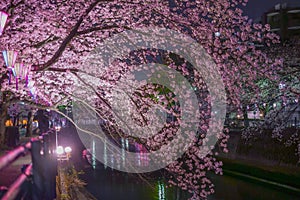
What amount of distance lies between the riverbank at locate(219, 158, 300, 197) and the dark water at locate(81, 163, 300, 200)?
34cm

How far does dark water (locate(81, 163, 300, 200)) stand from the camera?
1612 centimetres

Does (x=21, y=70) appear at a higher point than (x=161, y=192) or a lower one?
higher

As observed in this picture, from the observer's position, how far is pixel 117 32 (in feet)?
32.6

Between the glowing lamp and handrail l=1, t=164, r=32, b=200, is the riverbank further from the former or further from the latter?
handrail l=1, t=164, r=32, b=200

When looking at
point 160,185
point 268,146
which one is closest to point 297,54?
point 268,146

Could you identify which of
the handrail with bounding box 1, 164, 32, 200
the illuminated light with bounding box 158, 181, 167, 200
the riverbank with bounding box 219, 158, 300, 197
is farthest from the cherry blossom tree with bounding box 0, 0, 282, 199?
the riverbank with bounding box 219, 158, 300, 197

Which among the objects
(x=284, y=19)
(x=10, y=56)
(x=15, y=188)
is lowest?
(x=15, y=188)

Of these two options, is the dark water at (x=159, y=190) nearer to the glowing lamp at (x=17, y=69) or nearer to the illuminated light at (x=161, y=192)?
the illuminated light at (x=161, y=192)

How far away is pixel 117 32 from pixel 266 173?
1185cm

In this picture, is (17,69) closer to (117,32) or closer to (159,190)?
(117,32)

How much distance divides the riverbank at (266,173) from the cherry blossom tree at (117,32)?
739 centimetres

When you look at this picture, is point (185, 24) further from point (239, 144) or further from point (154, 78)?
point (239, 144)

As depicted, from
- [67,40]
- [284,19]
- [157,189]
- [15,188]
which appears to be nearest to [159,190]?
[157,189]

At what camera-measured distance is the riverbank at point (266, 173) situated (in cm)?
1676
